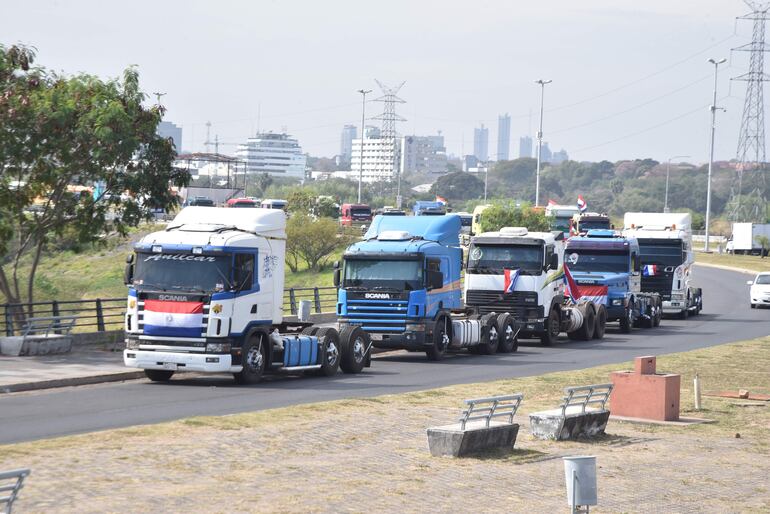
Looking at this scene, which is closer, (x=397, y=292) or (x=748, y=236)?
(x=397, y=292)

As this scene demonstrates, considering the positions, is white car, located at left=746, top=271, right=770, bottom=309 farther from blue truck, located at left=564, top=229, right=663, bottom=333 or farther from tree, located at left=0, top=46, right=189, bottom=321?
tree, located at left=0, top=46, right=189, bottom=321

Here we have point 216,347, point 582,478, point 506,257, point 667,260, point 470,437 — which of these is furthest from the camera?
point 667,260

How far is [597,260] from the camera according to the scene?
1738 inches

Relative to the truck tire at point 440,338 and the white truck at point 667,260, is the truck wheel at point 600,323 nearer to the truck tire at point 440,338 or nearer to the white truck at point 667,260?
the white truck at point 667,260

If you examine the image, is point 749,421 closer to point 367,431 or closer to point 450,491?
point 367,431

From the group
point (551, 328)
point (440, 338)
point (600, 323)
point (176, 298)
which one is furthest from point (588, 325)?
point (176, 298)

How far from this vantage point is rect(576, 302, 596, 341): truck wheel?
4122 centimetres

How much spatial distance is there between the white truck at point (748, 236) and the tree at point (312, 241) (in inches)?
1784

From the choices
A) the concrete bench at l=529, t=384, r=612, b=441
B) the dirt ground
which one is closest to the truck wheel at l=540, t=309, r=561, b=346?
the dirt ground

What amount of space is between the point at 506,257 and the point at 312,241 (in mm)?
44428

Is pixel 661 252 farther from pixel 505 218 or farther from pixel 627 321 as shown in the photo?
pixel 505 218

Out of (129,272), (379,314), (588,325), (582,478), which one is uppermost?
(129,272)

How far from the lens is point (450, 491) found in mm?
15242

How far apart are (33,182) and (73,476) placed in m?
18.8
